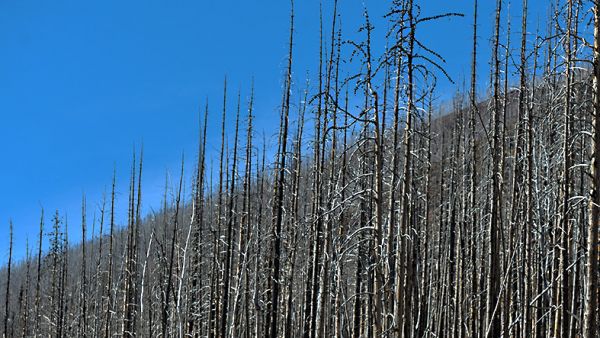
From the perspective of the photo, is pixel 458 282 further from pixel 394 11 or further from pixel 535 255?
pixel 394 11

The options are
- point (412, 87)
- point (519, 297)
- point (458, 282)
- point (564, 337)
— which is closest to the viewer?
point (412, 87)

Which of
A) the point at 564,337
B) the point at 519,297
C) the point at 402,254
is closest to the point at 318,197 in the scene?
the point at 519,297

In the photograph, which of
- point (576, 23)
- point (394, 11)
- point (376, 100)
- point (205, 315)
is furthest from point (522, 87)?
point (205, 315)

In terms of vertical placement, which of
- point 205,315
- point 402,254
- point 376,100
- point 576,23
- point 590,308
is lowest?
point 205,315

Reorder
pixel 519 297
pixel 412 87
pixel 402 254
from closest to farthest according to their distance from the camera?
pixel 402 254 < pixel 412 87 < pixel 519 297

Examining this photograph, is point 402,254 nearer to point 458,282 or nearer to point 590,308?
point 590,308

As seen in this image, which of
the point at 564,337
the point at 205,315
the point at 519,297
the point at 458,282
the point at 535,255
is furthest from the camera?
the point at 205,315

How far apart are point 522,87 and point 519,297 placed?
433cm

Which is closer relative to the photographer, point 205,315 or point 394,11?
point 394,11

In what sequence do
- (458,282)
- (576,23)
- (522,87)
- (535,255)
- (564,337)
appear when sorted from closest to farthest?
(564,337)
(576,23)
(522,87)
(535,255)
(458,282)

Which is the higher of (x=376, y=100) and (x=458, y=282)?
(x=376, y=100)

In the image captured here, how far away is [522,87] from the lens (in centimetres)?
1323

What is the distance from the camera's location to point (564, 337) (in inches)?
408

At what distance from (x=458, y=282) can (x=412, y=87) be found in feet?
33.4
